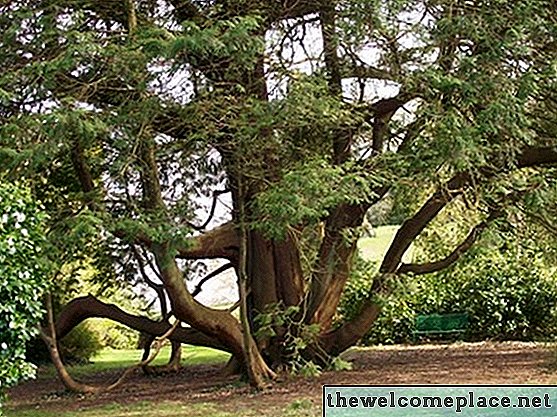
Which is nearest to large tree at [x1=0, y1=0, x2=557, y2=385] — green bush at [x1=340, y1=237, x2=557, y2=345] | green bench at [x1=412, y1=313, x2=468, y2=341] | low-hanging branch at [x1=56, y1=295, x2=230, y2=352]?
low-hanging branch at [x1=56, y1=295, x2=230, y2=352]

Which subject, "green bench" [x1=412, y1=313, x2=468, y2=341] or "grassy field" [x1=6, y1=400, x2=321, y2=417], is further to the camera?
"green bench" [x1=412, y1=313, x2=468, y2=341]

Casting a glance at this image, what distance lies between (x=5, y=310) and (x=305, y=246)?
6.67 meters

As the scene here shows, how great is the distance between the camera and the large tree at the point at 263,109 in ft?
28.2

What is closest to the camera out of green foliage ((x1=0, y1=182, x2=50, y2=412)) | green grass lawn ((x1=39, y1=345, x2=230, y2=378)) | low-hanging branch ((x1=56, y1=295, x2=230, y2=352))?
green foliage ((x1=0, y1=182, x2=50, y2=412))

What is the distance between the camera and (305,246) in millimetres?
12273

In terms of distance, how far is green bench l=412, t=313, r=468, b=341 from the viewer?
20.5m

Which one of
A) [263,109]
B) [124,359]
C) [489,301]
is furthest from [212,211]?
[124,359]

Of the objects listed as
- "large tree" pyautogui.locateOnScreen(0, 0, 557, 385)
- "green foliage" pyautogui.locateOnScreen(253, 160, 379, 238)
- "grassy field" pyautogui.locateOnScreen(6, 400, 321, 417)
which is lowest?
"grassy field" pyautogui.locateOnScreen(6, 400, 321, 417)

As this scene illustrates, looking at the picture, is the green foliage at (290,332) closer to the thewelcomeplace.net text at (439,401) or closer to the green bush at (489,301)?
the thewelcomeplace.net text at (439,401)

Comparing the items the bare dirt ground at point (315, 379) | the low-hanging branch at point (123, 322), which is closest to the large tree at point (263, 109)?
the bare dirt ground at point (315, 379)

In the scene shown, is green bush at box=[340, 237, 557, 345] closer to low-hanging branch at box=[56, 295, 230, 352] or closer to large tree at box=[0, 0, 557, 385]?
low-hanging branch at box=[56, 295, 230, 352]

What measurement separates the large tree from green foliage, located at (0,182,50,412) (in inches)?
73.9

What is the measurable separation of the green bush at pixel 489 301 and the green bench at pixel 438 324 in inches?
7.1

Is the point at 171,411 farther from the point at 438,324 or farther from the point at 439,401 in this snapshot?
the point at 438,324
